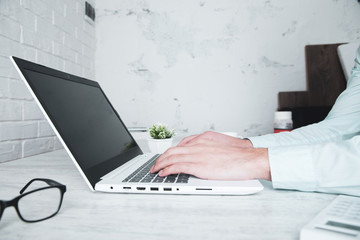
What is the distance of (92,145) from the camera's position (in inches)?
20.6

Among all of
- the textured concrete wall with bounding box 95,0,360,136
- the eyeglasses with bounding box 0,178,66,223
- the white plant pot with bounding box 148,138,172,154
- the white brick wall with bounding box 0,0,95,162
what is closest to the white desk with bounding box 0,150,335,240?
the eyeglasses with bounding box 0,178,66,223

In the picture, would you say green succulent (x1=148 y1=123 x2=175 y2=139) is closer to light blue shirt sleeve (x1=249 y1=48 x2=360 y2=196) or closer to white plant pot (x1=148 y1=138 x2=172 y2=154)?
white plant pot (x1=148 y1=138 x2=172 y2=154)

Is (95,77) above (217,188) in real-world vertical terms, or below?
above

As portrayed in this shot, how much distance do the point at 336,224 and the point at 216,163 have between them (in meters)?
0.22

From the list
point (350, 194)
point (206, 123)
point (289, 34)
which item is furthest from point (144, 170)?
point (289, 34)

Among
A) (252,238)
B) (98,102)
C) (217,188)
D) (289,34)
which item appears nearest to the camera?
(252,238)

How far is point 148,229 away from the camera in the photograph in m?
0.29

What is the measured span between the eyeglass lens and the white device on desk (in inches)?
12.6

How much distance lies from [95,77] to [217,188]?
157 centimetres

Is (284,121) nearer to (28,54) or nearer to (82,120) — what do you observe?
(82,120)

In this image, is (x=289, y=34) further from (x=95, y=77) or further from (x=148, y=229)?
(x=148, y=229)

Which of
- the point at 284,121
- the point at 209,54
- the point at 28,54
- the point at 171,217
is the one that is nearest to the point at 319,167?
the point at 171,217

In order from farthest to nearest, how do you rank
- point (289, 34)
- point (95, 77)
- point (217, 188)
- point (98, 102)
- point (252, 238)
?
point (95, 77) < point (289, 34) < point (98, 102) < point (217, 188) < point (252, 238)

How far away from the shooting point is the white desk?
28cm
